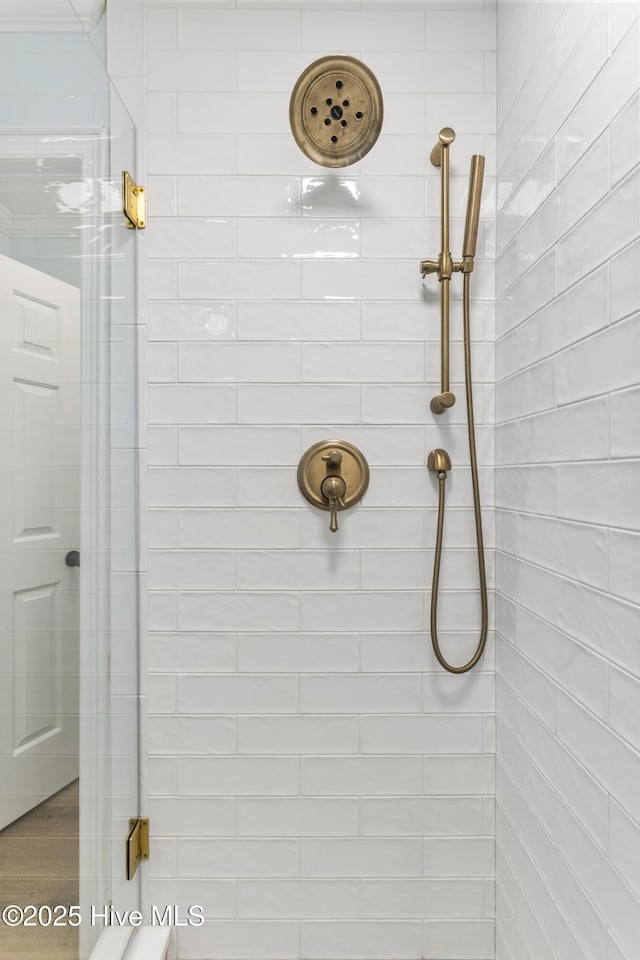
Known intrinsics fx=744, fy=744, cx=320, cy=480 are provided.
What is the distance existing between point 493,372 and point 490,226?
33cm

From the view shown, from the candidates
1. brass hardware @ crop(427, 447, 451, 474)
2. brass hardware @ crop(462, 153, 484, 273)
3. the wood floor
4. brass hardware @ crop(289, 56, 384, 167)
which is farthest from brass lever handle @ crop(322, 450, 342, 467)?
the wood floor

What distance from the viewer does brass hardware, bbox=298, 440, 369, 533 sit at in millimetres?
1674

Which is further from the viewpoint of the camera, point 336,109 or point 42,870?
point 336,109

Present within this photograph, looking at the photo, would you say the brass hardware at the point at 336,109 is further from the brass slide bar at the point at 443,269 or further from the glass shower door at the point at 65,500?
the glass shower door at the point at 65,500

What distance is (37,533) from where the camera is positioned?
45.5 inches

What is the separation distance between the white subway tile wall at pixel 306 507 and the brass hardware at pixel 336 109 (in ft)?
0.56

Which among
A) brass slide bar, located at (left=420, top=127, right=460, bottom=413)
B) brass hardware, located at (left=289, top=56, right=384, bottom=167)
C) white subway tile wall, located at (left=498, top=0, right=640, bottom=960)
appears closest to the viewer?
white subway tile wall, located at (left=498, top=0, right=640, bottom=960)

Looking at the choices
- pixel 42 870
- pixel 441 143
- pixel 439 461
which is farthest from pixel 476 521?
pixel 42 870

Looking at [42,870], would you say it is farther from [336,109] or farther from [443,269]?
[336,109]

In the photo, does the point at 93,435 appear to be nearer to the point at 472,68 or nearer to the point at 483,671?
the point at 483,671

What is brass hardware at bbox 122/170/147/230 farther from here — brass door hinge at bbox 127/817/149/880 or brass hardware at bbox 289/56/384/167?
brass door hinge at bbox 127/817/149/880

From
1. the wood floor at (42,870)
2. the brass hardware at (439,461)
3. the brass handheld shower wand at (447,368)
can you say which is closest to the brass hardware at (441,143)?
the brass handheld shower wand at (447,368)

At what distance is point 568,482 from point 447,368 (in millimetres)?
505

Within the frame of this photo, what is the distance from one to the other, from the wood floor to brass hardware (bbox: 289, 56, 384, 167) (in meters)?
1.32
